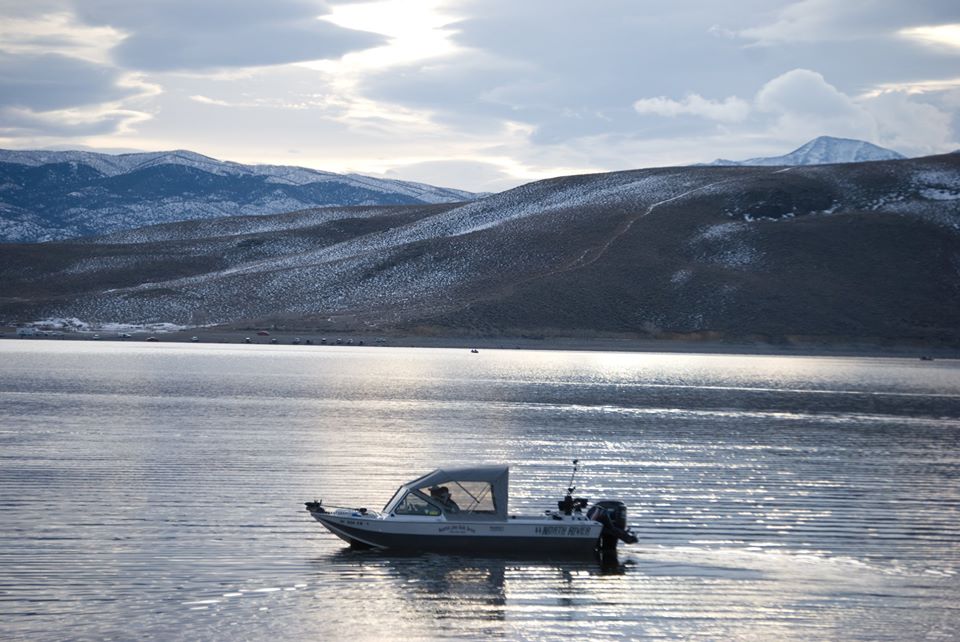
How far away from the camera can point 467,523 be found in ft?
105

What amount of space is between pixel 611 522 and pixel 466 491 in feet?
12.9

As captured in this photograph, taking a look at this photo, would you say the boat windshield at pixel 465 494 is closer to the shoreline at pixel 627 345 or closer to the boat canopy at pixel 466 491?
the boat canopy at pixel 466 491

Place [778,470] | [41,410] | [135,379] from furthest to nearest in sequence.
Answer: [135,379] → [41,410] → [778,470]

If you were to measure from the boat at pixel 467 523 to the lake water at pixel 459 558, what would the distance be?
1.73 feet

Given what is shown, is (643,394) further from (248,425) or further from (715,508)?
(715,508)

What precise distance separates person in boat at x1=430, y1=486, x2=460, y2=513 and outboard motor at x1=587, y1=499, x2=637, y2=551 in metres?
3.68

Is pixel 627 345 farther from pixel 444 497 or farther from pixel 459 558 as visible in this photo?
pixel 459 558

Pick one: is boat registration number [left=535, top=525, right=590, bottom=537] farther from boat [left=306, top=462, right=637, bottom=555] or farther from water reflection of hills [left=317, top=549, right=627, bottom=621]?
water reflection of hills [left=317, top=549, right=627, bottom=621]

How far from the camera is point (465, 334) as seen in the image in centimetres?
16975

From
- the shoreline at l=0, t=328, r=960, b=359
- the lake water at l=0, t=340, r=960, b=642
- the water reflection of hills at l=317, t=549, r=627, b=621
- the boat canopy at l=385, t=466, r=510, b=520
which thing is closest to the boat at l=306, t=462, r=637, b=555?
the boat canopy at l=385, t=466, r=510, b=520

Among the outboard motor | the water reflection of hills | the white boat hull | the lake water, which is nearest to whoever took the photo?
the lake water

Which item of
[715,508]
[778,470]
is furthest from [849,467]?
[715,508]

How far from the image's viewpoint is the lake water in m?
26.2

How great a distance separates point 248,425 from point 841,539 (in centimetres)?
3354
